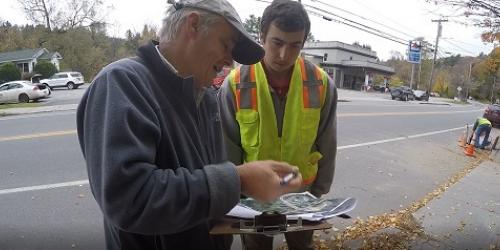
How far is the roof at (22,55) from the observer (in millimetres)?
46562

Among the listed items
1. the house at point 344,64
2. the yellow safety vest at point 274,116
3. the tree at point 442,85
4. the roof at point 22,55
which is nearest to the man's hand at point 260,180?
the yellow safety vest at point 274,116

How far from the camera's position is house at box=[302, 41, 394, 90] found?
5934 centimetres

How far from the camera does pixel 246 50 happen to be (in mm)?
1596

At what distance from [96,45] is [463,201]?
54094mm

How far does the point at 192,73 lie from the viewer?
4.63 feet

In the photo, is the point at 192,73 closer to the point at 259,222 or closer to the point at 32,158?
the point at 259,222

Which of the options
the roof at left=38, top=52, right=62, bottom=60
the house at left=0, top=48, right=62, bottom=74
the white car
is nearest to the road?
the white car

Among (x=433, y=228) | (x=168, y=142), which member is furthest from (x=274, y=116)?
(x=433, y=228)

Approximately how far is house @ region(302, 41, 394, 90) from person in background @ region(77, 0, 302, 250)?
57.0 metres

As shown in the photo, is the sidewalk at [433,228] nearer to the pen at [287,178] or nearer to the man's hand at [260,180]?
the pen at [287,178]

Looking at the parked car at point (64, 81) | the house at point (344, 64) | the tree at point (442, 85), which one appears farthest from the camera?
the tree at point (442, 85)

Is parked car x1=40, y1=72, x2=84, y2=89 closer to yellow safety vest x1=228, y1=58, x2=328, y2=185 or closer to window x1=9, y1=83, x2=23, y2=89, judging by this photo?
window x1=9, y1=83, x2=23, y2=89

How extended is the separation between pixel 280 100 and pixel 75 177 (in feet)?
16.6

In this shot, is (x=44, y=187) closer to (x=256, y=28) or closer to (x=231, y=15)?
(x=231, y=15)
